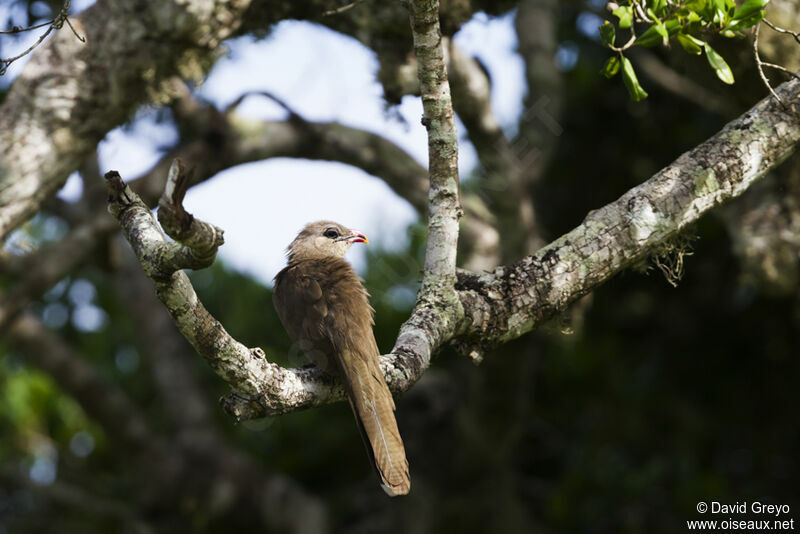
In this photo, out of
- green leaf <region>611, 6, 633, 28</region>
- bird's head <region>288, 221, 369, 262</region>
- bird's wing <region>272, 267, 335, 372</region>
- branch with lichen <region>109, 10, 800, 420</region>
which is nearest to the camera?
green leaf <region>611, 6, 633, 28</region>

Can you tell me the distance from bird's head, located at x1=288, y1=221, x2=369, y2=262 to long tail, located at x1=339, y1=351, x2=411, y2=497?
1989 mm

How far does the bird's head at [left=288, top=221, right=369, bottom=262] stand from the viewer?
494cm

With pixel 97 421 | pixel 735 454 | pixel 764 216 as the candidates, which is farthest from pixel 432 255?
pixel 735 454

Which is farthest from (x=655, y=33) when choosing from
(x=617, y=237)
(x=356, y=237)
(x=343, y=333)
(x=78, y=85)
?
(x=78, y=85)

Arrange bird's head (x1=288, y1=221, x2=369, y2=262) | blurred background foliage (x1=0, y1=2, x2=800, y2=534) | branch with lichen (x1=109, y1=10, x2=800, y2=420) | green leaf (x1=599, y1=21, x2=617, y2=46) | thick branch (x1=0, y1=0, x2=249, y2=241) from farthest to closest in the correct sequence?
blurred background foliage (x1=0, y1=2, x2=800, y2=534) → bird's head (x1=288, y1=221, x2=369, y2=262) → thick branch (x1=0, y1=0, x2=249, y2=241) → branch with lichen (x1=109, y1=10, x2=800, y2=420) → green leaf (x1=599, y1=21, x2=617, y2=46)

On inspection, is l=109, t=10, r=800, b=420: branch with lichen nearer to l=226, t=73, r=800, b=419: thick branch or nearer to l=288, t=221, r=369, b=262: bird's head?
l=226, t=73, r=800, b=419: thick branch

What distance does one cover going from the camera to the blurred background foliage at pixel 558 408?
6707 mm

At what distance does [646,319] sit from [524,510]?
2271 mm

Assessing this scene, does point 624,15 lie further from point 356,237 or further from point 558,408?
point 558,408

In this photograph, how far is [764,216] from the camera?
5195mm

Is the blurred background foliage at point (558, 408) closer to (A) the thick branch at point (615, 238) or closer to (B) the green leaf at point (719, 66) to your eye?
(A) the thick branch at point (615, 238)

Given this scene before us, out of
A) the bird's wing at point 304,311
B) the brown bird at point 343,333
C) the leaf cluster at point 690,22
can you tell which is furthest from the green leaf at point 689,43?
the bird's wing at point 304,311

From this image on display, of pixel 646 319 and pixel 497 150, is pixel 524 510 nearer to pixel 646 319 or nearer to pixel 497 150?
pixel 646 319

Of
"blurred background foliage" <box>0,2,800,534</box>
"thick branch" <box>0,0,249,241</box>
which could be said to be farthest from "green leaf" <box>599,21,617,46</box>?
"blurred background foliage" <box>0,2,800,534</box>
